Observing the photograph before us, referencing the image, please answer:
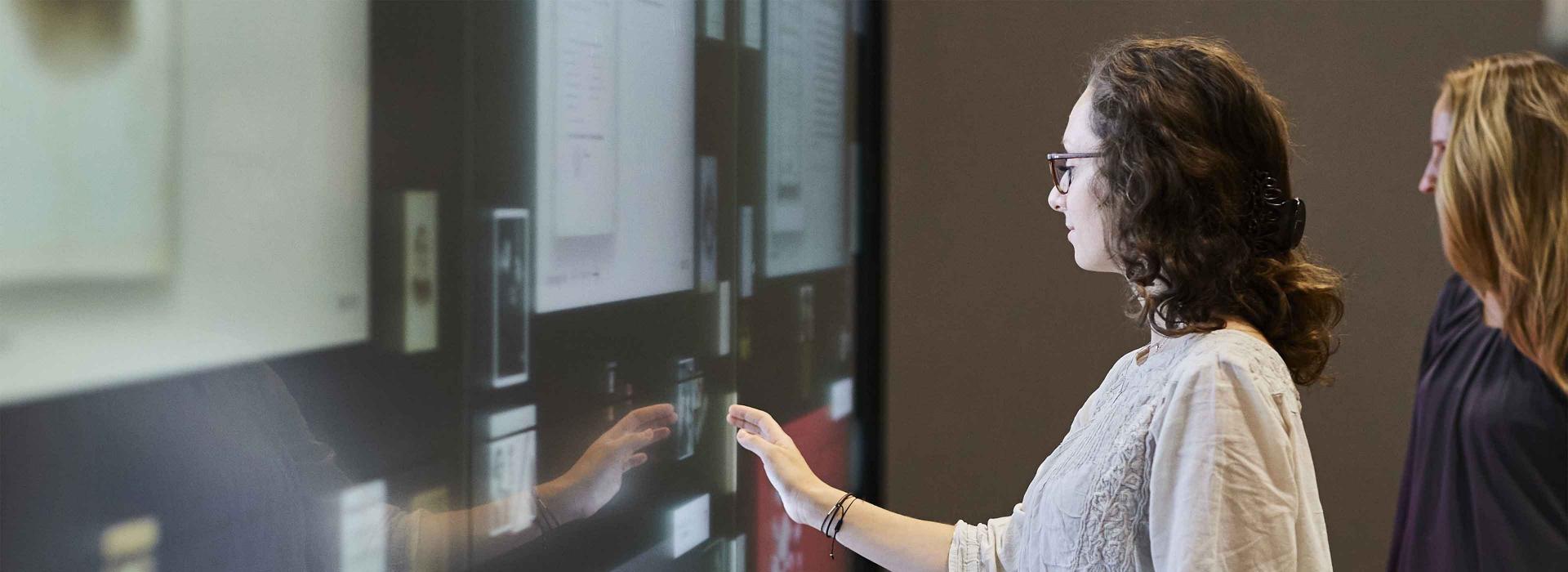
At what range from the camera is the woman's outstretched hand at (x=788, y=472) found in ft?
5.57

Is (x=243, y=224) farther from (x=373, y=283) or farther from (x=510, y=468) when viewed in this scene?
(x=510, y=468)

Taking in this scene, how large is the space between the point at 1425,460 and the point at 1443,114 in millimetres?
641

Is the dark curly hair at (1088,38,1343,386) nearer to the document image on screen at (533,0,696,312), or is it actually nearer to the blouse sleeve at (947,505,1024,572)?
the blouse sleeve at (947,505,1024,572)

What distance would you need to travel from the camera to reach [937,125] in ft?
9.80

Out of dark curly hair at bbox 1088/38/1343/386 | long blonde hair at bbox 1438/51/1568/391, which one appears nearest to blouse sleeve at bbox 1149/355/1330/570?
dark curly hair at bbox 1088/38/1343/386

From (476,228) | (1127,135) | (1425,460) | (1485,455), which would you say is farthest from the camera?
(1425,460)

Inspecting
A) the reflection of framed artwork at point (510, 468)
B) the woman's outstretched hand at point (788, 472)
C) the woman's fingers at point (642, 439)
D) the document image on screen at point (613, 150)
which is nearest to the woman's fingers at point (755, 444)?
the woman's outstretched hand at point (788, 472)

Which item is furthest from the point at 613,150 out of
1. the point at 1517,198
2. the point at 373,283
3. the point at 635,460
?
the point at 1517,198

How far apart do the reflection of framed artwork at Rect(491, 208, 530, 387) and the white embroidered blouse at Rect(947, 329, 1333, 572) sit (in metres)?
0.64

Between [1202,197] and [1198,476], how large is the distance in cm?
32

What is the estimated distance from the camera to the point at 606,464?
1.66m

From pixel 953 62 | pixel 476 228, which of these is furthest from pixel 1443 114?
pixel 476 228

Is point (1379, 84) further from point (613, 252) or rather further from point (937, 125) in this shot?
point (613, 252)

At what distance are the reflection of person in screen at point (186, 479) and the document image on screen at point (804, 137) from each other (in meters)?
1.13
